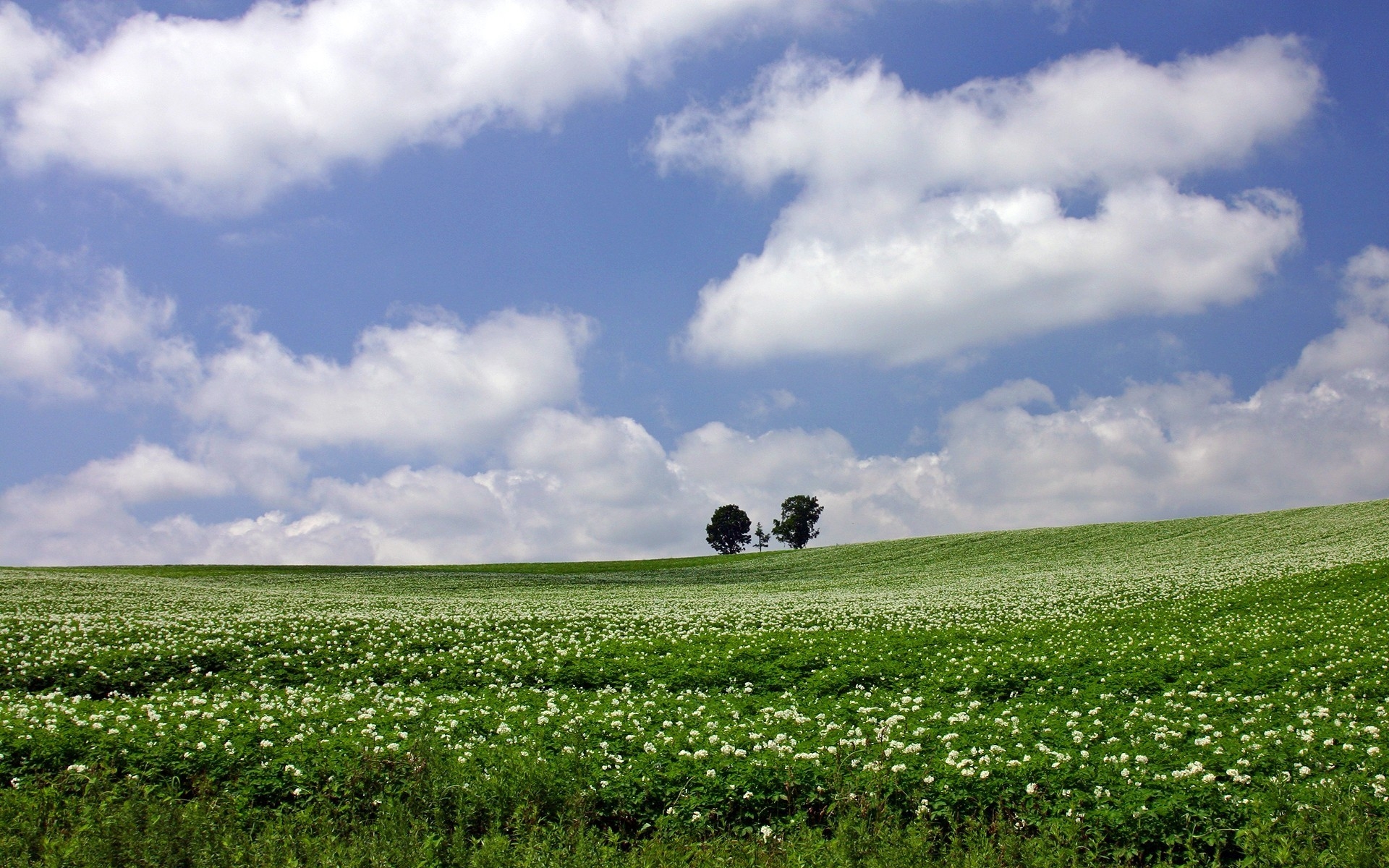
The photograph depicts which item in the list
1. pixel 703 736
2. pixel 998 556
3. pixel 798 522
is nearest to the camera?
pixel 703 736

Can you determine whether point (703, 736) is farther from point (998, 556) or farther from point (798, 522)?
point (798, 522)

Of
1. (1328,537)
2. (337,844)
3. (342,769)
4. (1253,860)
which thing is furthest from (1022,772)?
(1328,537)

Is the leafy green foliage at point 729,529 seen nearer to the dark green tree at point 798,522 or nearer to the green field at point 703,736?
the dark green tree at point 798,522

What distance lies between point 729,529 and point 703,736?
129 meters

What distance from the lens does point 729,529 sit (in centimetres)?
14012

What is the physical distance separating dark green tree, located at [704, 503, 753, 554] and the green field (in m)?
107

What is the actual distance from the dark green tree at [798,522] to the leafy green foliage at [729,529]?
5.63 meters

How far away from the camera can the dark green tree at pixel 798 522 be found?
5394 inches

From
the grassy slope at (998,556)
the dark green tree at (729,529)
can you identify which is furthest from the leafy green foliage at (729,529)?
the grassy slope at (998,556)

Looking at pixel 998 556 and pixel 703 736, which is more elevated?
pixel 703 736

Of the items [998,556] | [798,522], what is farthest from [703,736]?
[798,522]

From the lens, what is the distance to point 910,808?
9.62 meters

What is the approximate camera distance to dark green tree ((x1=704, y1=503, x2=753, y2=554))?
139750mm

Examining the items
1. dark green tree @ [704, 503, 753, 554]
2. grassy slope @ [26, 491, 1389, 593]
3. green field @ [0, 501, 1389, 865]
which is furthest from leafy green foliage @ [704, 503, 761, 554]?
green field @ [0, 501, 1389, 865]
